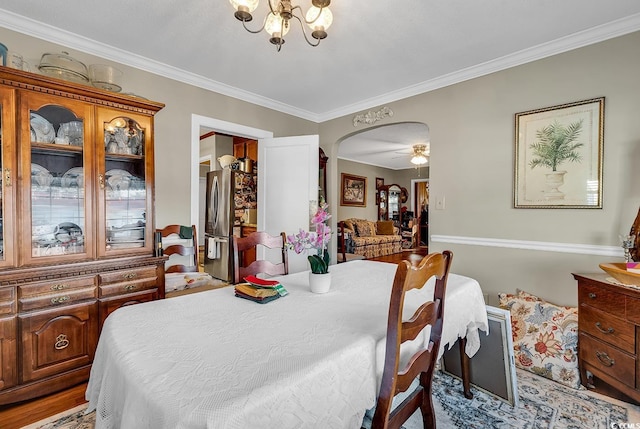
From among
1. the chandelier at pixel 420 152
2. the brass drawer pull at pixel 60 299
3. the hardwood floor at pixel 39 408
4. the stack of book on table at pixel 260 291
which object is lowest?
the hardwood floor at pixel 39 408

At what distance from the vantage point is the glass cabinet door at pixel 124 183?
2.14 m

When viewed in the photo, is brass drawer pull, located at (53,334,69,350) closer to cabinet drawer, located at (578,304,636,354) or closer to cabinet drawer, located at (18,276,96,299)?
cabinet drawer, located at (18,276,96,299)

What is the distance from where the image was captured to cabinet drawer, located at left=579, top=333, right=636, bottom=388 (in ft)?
5.64

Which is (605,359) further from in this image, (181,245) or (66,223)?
(66,223)

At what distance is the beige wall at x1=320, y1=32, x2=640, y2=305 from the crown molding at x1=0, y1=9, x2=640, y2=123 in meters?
0.06

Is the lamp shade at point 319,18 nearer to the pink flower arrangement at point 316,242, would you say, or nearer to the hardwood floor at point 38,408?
the pink flower arrangement at point 316,242

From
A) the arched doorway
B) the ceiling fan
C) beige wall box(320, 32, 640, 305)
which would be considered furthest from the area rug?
the ceiling fan

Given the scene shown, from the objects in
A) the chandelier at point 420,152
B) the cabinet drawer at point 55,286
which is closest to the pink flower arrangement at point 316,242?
the cabinet drawer at point 55,286

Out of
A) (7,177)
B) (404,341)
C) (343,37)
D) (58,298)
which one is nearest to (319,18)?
(343,37)

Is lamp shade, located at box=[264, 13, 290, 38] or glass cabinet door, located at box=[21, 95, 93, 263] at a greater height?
lamp shade, located at box=[264, 13, 290, 38]

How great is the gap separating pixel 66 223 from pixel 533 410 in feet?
10.5

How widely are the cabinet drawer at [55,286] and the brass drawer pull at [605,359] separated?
3378 mm

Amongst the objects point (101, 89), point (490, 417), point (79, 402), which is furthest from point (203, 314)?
point (101, 89)

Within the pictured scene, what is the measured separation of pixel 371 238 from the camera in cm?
752
